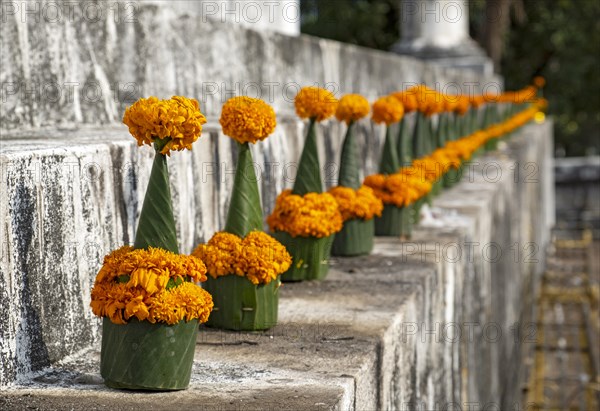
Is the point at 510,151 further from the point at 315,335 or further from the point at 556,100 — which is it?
the point at 556,100

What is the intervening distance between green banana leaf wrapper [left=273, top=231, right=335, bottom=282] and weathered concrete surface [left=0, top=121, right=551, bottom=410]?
Result: 1.6 inches

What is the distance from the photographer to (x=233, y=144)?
3.41 meters

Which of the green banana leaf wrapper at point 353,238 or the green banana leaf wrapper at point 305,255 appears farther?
the green banana leaf wrapper at point 353,238

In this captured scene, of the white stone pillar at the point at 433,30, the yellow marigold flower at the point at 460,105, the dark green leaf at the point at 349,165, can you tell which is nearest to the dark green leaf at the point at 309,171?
the dark green leaf at the point at 349,165

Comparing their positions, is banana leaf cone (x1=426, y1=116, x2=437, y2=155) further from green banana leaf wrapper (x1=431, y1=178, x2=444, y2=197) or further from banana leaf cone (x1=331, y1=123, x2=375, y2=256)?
banana leaf cone (x1=331, y1=123, x2=375, y2=256)

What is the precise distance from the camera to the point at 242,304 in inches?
104

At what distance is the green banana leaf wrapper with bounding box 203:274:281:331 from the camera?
263cm

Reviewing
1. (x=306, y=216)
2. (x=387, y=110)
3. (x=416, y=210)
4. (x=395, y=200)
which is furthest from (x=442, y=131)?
(x=306, y=216)

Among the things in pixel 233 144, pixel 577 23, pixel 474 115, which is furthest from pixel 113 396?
pixel 577 23

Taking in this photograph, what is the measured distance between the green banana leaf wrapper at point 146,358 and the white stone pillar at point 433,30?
1262 centimetres

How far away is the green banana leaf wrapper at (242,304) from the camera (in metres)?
2.63

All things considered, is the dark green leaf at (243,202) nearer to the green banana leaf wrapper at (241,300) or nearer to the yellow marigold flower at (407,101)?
the green banana leaf wrapper at (241,300)

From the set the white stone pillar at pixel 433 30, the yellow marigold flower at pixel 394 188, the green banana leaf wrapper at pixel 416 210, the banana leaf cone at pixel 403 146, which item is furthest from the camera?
the white stone pillar at pixel 433 30

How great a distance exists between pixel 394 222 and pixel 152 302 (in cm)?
216
